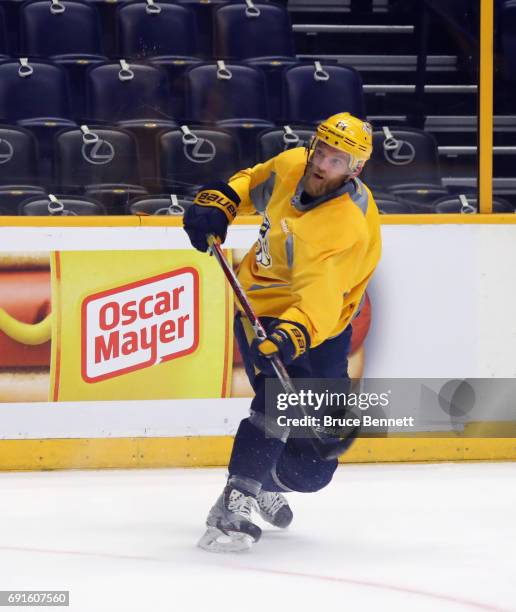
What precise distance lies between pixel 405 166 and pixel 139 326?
4.08 ft

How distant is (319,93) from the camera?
199 inches

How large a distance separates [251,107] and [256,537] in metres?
2.25

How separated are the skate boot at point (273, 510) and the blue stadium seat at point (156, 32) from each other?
2.17 m

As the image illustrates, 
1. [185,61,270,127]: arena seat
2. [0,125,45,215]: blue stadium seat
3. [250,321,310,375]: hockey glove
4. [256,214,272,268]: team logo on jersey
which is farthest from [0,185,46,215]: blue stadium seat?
[250,321,310,375]: hockey glove

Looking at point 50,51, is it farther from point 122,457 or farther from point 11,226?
point 122,457

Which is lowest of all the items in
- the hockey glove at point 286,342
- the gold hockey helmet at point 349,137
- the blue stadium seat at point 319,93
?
the hockey glove at point 286,342

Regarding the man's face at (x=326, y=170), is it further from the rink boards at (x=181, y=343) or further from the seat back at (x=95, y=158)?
the seat back at (x=95, y=158)

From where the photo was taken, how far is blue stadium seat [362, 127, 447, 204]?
4824 millimetres

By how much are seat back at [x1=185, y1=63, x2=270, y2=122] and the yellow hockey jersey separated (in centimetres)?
149

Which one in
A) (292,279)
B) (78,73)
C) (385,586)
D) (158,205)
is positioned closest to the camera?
(385,586)

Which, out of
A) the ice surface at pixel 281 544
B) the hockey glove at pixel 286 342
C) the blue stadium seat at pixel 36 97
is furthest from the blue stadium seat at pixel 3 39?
the hockey glove at pixel 286 342

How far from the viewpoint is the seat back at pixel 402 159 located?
4.85 metres

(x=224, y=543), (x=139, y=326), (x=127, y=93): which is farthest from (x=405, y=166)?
(x=224, y=543)

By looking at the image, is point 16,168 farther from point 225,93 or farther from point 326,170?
point 326,170
